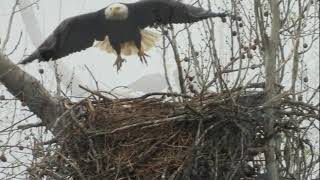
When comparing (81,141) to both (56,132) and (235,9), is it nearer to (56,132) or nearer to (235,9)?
(56,132)

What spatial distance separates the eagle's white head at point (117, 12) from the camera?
614 centimetres

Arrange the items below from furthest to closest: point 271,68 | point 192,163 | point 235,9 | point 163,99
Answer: point 235,9 → point 163,99 → point 271,68 → point 192,163

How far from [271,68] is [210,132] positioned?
0.55 meters

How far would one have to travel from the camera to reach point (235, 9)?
4906mm

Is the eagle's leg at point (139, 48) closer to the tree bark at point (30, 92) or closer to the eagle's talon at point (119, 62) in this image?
the eagle's talon at point (119, 62)

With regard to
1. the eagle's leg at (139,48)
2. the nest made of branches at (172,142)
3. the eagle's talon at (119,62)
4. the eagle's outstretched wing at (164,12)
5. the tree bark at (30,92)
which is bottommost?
the nest made of branches at (172,142)

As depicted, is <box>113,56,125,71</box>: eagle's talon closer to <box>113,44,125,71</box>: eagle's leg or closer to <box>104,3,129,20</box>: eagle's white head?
<box>113,44,125,71</box>: eagle's leg

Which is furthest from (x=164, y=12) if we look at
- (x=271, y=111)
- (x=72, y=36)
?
(x=271, y=111)

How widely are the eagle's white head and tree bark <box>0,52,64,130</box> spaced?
4.81ft

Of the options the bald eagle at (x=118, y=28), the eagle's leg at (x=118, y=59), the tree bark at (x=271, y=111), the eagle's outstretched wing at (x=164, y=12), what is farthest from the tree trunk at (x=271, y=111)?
the eagle's leg at (x=118, y=59)

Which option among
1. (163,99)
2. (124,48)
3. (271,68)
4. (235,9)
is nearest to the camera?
(271,68)

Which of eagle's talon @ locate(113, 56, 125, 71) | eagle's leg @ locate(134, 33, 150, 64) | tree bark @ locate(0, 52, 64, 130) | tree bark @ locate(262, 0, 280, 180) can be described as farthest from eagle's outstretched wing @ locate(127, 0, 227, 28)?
tree bark @ locate(0, 52, 64, 130)

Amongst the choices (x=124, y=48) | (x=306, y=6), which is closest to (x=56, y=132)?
(x=306, y=6)

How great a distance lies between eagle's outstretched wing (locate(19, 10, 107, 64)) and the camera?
5.57 meters
